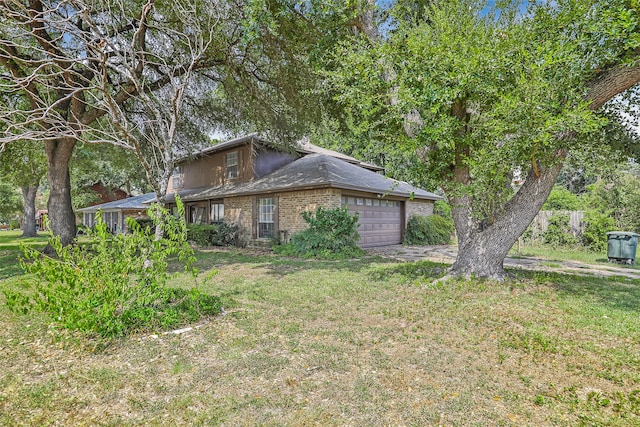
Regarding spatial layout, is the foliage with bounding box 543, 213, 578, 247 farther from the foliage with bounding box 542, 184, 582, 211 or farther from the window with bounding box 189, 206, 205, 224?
the window with bounding box 189, 206, 205, 224

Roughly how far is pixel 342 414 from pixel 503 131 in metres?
4.59

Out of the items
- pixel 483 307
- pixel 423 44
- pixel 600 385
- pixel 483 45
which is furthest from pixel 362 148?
pixel 600 385

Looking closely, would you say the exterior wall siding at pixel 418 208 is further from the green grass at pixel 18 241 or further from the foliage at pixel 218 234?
the green grass at pixel 18 241

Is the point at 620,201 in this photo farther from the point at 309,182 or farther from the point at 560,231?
the point at 309,182

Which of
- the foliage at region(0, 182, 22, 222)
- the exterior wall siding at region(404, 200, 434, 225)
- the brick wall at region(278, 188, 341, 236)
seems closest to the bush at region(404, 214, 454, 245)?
the exterior wall siding at region(404, 200, 434, 225)

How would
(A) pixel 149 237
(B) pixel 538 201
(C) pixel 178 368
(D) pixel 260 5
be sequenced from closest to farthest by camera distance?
(C) pixel 178 368 → (A) pixel 149 237 → (B) pixel 538 201 → (D) pixel 260 5

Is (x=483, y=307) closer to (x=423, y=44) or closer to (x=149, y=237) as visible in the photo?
(x=423, y=44)

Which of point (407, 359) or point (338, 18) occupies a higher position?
point (338, 18)

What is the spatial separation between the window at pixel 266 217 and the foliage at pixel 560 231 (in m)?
10.9

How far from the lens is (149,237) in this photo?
4484mm

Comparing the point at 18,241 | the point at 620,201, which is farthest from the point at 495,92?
the point at 18,241

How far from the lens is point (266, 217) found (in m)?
13.8

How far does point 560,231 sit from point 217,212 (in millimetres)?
14677

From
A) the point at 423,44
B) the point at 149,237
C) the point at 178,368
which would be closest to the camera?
the point at 178,368
